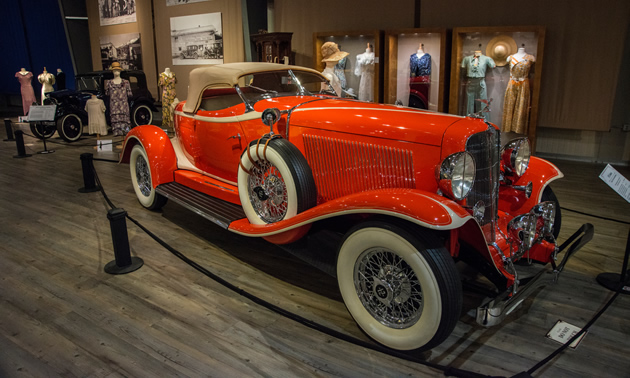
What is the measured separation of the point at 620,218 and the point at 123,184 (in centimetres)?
586

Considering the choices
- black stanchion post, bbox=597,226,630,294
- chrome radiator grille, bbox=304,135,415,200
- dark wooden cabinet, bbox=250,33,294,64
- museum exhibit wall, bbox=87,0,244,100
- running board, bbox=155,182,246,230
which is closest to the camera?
chrome radiator grille, bbox=304,135,415,200

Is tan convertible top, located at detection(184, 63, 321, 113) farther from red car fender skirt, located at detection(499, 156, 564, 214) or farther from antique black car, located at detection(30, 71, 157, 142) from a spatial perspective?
antique black car, located at detection(30, 71, 157, 142)

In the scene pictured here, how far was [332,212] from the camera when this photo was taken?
2439 mm

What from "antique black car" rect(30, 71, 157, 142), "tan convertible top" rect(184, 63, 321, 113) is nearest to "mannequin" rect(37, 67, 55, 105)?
"antique black car" rect(30, 71, 157, 142)

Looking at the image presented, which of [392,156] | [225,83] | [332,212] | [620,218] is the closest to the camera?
[332,212]

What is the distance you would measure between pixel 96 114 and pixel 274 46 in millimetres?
3846

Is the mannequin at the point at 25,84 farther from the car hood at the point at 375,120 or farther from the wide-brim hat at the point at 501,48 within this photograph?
the car hood at the point at 375,120

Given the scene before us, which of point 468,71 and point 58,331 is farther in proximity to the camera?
point 468,71

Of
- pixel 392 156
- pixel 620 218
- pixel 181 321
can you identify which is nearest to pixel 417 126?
pixel 392 156

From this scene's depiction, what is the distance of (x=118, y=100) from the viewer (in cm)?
895

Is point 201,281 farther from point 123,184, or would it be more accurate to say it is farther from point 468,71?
point 468,71

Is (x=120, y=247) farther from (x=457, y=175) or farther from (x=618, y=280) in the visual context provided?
(x=618, y=280)

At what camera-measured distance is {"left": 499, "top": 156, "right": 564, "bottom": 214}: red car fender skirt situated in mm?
3115

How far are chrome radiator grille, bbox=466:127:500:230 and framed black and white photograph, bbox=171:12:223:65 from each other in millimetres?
8585
